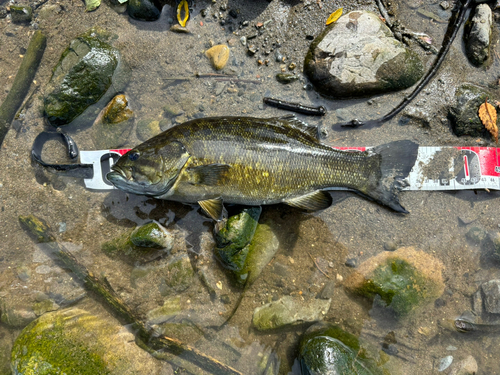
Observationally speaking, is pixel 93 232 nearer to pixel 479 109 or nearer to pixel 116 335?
pixel 116 335

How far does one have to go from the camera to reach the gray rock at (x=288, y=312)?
16.5 feet

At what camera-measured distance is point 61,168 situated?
5.30 meters

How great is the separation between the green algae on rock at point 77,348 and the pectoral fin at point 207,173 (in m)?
2.78

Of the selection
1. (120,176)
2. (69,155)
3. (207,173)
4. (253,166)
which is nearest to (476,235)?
(253,166)

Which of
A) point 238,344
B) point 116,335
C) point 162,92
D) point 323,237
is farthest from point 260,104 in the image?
point 116,335

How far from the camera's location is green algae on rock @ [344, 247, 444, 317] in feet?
16.3

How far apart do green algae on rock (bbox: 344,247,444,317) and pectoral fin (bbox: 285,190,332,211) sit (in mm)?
1296

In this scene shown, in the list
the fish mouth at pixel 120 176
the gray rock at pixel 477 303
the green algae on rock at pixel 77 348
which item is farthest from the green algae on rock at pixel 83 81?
the gray rock at pixel 477 303

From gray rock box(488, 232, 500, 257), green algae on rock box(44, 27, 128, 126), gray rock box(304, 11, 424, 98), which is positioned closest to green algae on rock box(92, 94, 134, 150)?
green algae on rock box(44, 27, 128, 126)

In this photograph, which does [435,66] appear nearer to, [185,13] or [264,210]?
[264,210]

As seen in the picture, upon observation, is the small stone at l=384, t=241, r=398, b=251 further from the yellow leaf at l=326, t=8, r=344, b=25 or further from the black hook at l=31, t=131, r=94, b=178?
the black hook at l=31, t=131, r=94, b=178

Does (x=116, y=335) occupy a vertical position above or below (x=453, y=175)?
below

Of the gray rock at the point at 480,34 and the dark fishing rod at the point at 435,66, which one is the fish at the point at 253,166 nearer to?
the dark fishing rod at the point at 435,66

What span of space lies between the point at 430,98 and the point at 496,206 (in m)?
2.09
